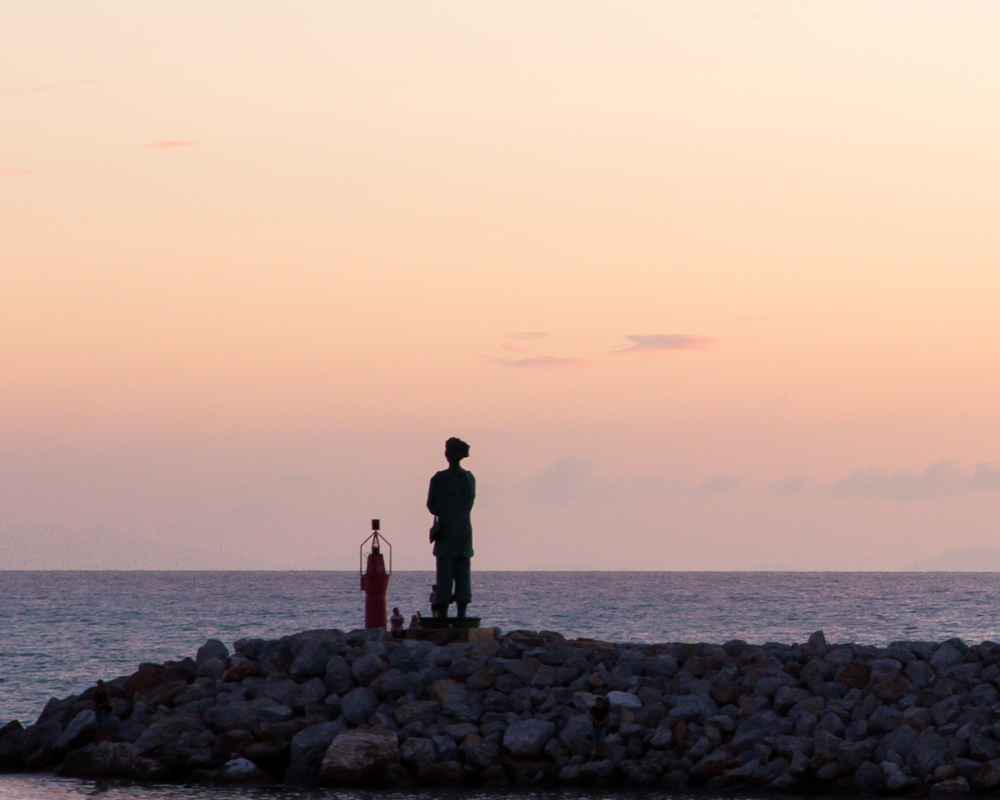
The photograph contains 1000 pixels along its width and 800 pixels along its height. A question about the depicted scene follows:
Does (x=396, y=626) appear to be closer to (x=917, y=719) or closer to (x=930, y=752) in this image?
(x=917, y=719)

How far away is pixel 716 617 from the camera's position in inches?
3017

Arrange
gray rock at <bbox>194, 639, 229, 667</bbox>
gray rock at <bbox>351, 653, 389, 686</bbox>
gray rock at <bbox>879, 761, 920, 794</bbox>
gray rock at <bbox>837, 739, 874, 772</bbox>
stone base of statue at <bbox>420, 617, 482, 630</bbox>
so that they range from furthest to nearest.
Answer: gray rock at <bbox>194, 639, 229, 667</bbox>
stone base of statue at <bbox>420, 617, 482, 630</bbox>
gray rock at <bbox>351, 653, 389, 686</bbox>
gray rock at <bbox>837, 739, 874, 772</bbox>
gray rock at <bbox>879, 761, 920, 794</bbox>

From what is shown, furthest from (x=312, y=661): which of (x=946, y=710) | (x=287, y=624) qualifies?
(x=287, y=624)

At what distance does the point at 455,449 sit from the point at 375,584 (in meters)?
2.28

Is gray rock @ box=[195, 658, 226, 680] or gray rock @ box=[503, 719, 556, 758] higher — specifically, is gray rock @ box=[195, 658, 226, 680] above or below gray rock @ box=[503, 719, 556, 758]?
above

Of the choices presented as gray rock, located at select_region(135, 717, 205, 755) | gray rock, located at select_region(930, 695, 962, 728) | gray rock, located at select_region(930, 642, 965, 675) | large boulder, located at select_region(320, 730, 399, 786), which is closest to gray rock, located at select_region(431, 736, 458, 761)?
large boulder, located at select_region(320, 730, 399, 786)

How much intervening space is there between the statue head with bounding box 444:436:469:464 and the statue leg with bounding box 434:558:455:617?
4.82 ft

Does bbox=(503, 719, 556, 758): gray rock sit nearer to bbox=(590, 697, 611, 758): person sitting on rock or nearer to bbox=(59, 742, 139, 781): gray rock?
bbox=(590, 697, 611, 758): person sitting on rock

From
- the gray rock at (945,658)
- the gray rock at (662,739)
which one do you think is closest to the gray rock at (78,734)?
the gray rock at (662,739)

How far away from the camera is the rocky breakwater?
1802 centimetres

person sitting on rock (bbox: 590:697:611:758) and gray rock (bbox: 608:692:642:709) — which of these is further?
gray rock (bbox: 608:692:642:709)

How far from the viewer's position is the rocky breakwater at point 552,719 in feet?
59.1

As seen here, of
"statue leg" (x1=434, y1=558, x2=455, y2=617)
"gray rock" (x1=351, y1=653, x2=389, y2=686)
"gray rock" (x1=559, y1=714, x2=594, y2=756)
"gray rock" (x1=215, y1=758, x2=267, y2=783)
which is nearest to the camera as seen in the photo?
"gray rock" (x1=559, y1=714, x2=594, y2=756)

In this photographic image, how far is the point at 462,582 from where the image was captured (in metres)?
21.4
